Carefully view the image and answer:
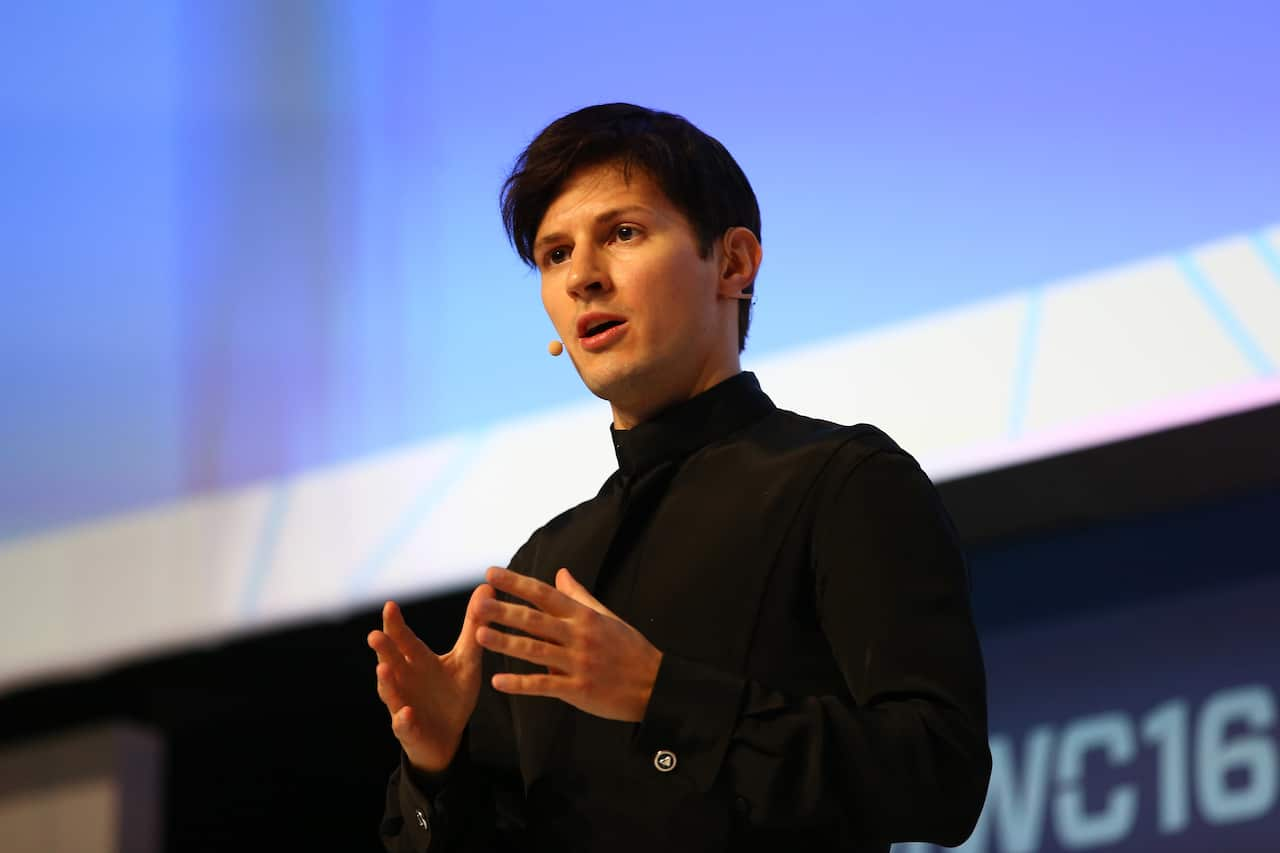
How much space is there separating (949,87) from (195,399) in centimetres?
156

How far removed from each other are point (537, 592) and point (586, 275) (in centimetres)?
35

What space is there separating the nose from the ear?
4.8 inches

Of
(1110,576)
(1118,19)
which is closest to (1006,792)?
(1110,576)

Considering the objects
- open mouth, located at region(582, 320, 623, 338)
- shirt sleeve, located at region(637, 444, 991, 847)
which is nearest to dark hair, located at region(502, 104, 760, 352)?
open mouth, located at region(582, 320, 623, 338)

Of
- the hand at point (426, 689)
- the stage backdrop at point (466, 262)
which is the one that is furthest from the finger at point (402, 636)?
the stage backdrop at point (466, 262)

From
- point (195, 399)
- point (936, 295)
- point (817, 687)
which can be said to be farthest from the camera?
point (195, 399)

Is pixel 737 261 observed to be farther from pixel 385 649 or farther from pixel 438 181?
pixel 438 181

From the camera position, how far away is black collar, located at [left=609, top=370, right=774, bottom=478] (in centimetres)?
127

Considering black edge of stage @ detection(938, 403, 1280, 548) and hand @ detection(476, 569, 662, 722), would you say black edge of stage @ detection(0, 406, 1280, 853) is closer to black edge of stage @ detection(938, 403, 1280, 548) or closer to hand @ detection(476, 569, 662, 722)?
black edge of stage @ detection(938, 403, 1280, 548)

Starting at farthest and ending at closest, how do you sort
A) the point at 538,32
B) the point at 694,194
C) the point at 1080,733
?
1. the point at 538,32
2. the point at 1080,733
3. the point at 694,194

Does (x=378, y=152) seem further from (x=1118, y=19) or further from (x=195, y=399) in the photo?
(x=1118, y=19)

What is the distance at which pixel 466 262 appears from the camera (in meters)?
2.79

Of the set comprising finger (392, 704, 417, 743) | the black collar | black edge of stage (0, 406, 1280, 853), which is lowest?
black edge of stage (0, 406, 1280, 853)

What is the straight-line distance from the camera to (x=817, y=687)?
1.13 m
